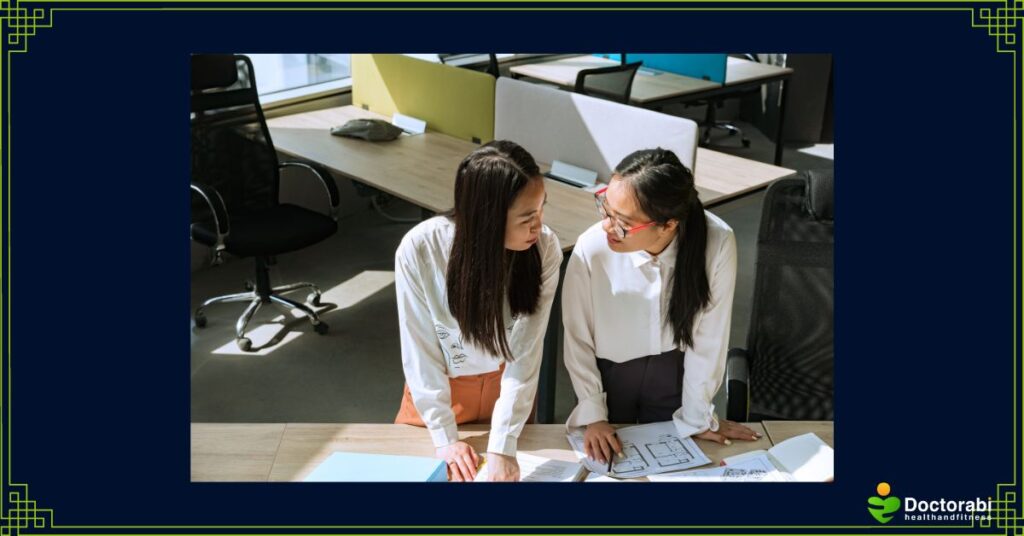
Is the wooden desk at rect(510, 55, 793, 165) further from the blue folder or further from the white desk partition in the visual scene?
the blue folder

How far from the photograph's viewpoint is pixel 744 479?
1.73m

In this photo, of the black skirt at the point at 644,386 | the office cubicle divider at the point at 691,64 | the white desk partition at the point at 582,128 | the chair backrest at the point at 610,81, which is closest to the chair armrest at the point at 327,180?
the white desk partition at the point at 582,128

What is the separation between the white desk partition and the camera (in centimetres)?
336

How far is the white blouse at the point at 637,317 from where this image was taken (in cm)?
187

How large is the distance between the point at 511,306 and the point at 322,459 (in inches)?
17.3

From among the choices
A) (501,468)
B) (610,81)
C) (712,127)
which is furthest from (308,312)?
(712,127)

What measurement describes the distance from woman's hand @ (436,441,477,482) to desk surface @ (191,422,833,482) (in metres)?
0.04

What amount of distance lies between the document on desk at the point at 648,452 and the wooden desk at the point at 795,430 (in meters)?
0.16

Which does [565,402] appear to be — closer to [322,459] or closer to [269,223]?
[269,223]

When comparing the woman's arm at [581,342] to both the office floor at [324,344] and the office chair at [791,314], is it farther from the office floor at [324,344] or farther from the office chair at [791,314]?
the office floor at [324,344]

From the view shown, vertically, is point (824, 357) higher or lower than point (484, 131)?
lower

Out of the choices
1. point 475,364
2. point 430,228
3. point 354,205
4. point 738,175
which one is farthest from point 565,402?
point 354,205

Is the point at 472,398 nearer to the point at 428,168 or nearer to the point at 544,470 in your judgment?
the point at 544,470

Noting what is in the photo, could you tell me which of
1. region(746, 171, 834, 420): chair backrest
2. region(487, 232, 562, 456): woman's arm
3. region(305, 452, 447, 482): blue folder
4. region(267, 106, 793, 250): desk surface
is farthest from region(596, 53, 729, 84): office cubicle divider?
region(305, 452, 447, 482): blue folder
